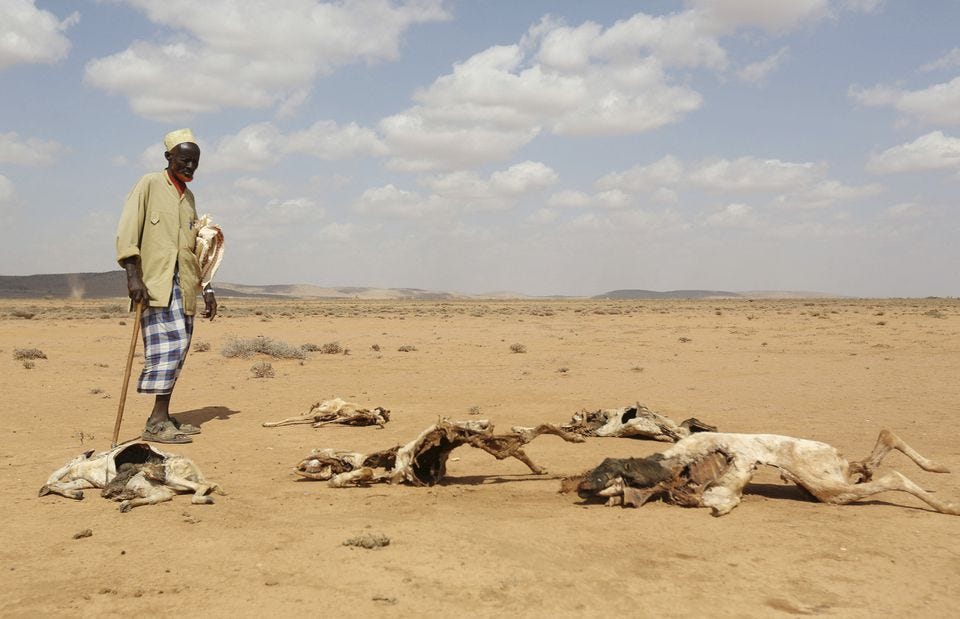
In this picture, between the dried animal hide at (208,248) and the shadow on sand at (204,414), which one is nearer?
the dried animal hide at (208,248)

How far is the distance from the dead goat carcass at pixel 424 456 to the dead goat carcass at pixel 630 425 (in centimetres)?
209

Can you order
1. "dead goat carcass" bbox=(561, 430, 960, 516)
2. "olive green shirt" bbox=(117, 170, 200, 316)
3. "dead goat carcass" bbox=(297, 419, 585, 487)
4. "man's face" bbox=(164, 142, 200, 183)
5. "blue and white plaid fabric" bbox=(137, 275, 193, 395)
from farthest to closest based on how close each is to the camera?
"man's face" bbox=(164, 142, 200, 183) → "blue and white plaid fabric" bbox=(137, 275, 193, 395) → "olive green shirt" bbox=(117, 170, 200, 316) → "dead goat carcass" bbox=(297, 419, 585, 487) → "dead goat carcass" bbox=(561, 430, 960, 516)

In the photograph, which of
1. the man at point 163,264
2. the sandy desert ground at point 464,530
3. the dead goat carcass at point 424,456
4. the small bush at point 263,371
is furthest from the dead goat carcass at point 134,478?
the small bush at point 263,371

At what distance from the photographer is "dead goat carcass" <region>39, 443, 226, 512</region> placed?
5480mm

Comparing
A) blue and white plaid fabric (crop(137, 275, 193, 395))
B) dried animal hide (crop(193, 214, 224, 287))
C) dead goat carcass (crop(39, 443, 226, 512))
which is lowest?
dead goat carcass (crop(39, 443, 226, 512))

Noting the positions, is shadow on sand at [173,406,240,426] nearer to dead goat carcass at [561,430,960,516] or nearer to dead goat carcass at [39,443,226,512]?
dead goat carcass at [39,443,226,512]

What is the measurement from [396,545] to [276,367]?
38.0 feet

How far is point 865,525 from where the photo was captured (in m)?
4.99

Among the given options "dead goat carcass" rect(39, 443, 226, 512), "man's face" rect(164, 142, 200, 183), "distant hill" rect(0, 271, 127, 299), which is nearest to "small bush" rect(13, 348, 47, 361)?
"man's face" rect(164, 142, 200, 183)

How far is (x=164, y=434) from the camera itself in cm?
776

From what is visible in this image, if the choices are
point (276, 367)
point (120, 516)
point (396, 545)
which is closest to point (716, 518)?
point (396, 545)

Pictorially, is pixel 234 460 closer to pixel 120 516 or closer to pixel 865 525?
pixel 120 516

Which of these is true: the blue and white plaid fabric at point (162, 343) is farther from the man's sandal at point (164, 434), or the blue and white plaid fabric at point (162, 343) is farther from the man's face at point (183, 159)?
the man's face at point (183, 159)

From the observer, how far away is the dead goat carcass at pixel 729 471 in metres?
5.42
